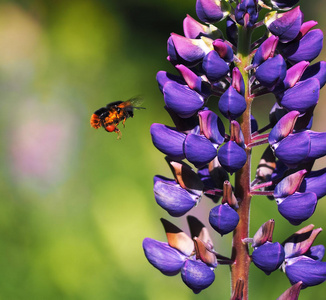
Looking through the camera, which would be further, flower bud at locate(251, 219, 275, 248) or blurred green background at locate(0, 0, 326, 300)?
blurred green background at locate(0, 0, 326, 300)

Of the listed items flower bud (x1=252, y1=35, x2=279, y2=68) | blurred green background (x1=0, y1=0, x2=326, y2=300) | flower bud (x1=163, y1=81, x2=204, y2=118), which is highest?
flower bud (x1=252, y1=35, x2=279, y2=68)

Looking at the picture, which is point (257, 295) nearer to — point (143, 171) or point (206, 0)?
point (143, 171)

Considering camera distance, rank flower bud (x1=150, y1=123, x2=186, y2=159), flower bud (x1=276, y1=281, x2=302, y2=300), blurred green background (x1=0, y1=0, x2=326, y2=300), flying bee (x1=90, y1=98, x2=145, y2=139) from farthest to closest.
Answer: blurred green background (x1=0, y1=0, x2=326, y2=300) → flying bee (x1=90, y1=98, x2=145, y2=139) → flower bud (x1=150, y1=123, x2=186, y2=159) → flower bud (x1=276, y1=281, x2=302, y2=300)

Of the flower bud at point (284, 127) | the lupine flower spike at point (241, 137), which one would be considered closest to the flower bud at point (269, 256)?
the lupine flower spike at point (241, 137)

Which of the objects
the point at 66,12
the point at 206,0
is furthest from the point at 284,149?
the point at 66,12

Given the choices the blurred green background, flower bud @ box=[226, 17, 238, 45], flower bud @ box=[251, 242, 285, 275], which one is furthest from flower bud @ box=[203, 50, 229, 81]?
the blurred green background

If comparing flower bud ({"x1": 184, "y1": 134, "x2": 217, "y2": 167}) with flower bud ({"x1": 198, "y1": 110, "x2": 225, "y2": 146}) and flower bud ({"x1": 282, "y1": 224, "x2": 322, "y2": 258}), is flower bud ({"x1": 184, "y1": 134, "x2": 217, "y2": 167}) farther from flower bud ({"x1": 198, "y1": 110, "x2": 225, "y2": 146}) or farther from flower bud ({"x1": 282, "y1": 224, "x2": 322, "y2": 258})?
flower bud ({"x1": 282, "y1": 224, "x2": 322, "y2": 258})
